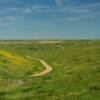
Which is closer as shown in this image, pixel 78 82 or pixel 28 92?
pixel 28 92

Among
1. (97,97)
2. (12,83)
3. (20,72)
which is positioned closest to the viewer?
(97,97)

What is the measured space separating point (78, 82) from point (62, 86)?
112 inches

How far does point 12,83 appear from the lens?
4631 cm

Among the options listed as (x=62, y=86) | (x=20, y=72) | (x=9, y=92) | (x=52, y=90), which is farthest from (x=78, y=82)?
(x=20, y=72)

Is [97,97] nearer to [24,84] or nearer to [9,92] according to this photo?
[9,92]

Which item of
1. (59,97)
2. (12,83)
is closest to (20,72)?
(12,83)

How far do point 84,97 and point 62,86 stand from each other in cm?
714

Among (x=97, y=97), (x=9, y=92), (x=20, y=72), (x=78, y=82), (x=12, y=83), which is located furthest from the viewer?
(x=20, y=72)

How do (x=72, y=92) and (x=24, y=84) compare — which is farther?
(x=24, y=84)

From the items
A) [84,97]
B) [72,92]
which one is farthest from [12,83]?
[84,97]

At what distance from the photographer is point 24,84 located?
44656 millimetres

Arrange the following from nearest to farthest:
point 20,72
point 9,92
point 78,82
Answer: point 9,92, point 78,82, point 20,72

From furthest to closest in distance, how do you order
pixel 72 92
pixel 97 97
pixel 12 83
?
pixel 12 83, pixel 72 92, pixel 97 97

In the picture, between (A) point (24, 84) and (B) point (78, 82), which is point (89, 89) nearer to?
(B) point (78, 82)
